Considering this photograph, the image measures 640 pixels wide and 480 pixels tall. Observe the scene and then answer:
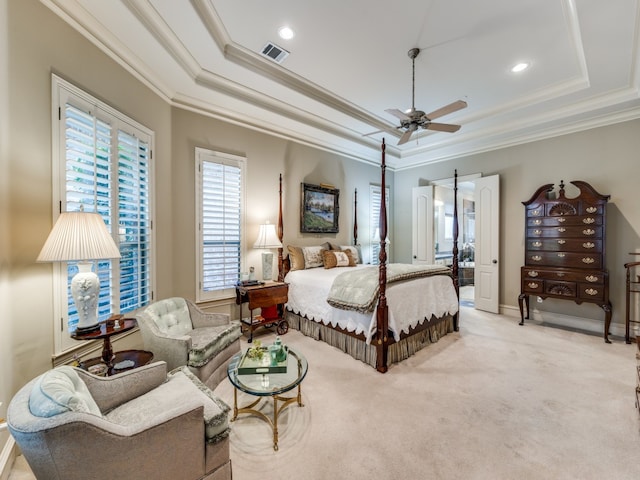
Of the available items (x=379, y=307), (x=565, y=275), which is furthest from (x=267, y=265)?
(x=565, y=275)

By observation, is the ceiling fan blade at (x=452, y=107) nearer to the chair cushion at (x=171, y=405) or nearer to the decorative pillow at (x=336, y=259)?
the decorative pillow at (x=336, y=259)

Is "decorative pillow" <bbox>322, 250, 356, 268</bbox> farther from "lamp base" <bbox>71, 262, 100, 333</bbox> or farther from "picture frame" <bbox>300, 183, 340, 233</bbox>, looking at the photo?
"lamp base" <bbox>71, 262, 100, 333</bbox>

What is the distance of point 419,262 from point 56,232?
18.7ft

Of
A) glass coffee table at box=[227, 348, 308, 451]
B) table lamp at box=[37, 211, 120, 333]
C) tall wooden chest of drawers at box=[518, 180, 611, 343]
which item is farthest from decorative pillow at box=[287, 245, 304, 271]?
tall wooden chest of drawers at box=[518, 180, 611, 343]

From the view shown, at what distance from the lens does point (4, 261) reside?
5.16 feet

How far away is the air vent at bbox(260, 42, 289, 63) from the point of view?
A: 2.77 metres

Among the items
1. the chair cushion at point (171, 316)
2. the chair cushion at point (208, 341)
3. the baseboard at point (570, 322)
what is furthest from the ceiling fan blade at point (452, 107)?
the baseboard at point (570, 322)

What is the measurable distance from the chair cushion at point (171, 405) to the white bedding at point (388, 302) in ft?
5.51

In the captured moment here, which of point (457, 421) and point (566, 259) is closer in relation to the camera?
point (457, 421)

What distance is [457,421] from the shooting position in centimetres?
204

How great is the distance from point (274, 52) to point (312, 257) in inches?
108

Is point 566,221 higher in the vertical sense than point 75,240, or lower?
higher

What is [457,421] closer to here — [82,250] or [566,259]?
[82,250]

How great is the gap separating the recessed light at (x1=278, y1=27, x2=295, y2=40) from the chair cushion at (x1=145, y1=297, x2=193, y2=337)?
2.76m
